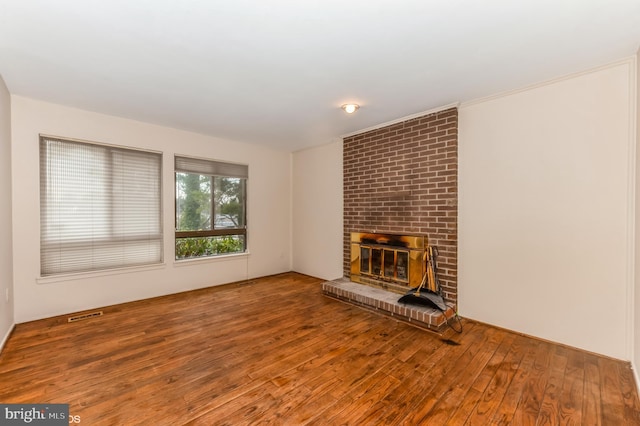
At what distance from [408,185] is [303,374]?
261 cm

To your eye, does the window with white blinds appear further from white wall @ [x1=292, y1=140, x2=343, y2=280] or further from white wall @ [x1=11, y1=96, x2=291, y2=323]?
white wall @ [x1=292, y1=140, x2=343, y2=280]

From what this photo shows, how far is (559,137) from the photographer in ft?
8.39

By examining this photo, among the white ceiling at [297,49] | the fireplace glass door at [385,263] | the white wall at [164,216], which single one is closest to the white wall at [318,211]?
the white wall at [164,216]

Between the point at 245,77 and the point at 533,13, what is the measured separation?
2.21 meters

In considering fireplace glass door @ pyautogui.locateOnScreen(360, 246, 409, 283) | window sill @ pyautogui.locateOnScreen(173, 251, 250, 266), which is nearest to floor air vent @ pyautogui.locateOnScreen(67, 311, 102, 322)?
window sill @ pyautogui.locateOnScreen(173, 251, 250, 266)

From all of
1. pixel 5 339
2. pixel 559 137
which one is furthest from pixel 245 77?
pixel 5 339

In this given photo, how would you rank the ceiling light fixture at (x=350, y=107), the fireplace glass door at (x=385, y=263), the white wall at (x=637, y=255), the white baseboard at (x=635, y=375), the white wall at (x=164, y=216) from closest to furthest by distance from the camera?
the white baseboard at (x=635, y=375) < the white wall at (x=637, y=255) < the white wall at (x=164, y=216) < the ceiling light fixture at (x=350, y=107) < the fireplace glass door at (x=385, y=263)

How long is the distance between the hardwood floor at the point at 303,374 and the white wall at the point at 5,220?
0.74 ft

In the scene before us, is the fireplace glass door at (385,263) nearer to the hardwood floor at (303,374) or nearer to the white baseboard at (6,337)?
the hardwood floor at (303,374)

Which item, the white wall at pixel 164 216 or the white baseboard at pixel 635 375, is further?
the white wall at pixel 164 216

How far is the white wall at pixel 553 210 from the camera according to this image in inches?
90.6

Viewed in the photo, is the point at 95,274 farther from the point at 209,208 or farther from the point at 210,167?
the point at 210,167

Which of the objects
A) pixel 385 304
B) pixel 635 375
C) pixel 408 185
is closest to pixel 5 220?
pixel 385 304

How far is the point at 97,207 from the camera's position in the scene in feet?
11.6
